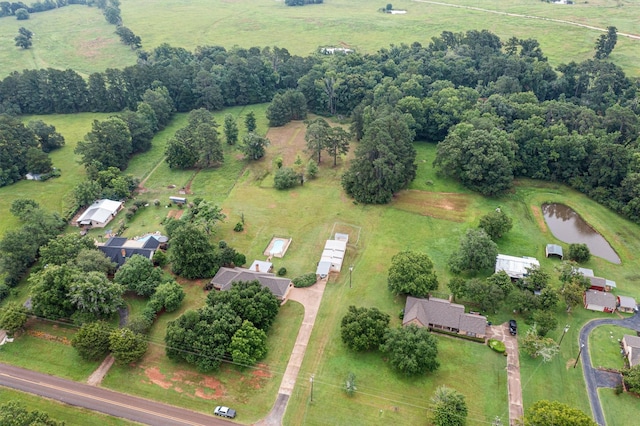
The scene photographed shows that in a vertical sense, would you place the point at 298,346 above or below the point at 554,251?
below

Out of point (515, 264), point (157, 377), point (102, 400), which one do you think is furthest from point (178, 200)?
point (515, 264)

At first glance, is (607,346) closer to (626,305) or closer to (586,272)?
(626,305)

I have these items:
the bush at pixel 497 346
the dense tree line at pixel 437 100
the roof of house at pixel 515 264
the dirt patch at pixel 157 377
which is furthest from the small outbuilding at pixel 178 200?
the bush at pixel 497 346

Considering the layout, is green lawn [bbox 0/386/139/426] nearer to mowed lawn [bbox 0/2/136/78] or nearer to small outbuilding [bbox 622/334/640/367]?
small outbuilding [bbox 622/334/640/367]

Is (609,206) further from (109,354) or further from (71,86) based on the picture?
(71,86)

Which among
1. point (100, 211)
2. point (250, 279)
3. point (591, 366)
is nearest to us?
point (591, 366)

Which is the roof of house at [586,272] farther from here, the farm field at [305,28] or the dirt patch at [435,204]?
the farm field at [305,28]

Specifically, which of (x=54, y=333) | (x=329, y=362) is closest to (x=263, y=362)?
(x=329, y=362)
